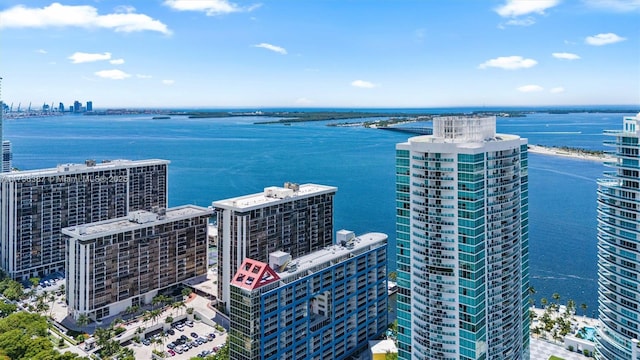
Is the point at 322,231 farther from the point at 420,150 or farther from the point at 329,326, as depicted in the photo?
Result: the point at 420,150

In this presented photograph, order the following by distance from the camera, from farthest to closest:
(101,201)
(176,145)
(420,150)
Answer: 1. (176,145)
2. (101,201)
3. (420,150)

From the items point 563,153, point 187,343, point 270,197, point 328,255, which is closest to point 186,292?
point 187,343

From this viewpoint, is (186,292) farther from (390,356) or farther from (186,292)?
(390,356)

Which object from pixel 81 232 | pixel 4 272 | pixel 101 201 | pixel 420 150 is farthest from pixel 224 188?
pixel 420 150

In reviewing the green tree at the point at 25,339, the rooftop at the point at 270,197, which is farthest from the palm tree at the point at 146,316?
the rooftop at the point at 270,197

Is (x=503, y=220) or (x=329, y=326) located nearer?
(x=503, y=220)

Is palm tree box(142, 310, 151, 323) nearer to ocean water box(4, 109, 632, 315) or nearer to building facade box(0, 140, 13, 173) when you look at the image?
ocean water box(4, 109, 632, 315)

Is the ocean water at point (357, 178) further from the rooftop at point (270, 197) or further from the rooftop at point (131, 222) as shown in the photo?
the rooftop at point (131, 222)
